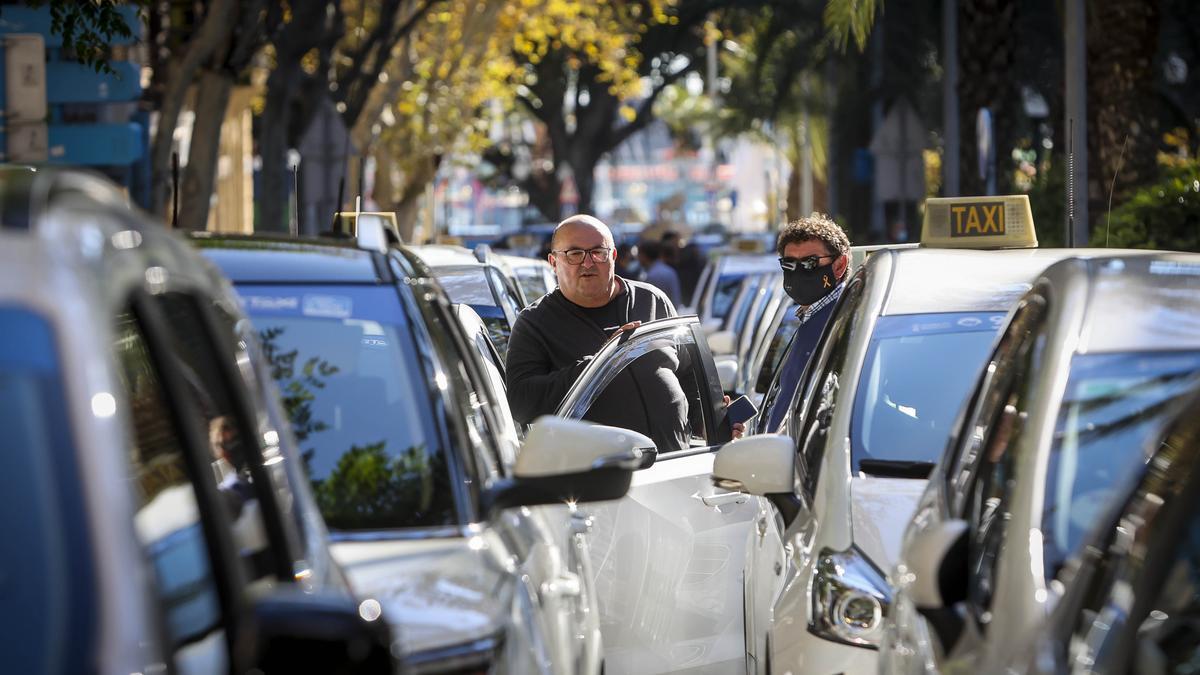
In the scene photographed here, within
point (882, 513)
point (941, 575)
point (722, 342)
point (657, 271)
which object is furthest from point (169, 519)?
point (657, 271)

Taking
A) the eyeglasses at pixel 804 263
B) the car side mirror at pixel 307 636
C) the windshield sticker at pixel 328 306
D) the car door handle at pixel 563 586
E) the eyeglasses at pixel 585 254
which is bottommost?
the car door handle at pixel 563 586

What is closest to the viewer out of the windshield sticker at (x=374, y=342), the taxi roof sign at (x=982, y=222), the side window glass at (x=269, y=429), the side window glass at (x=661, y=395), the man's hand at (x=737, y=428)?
the side window glass at (x=269, y=429)

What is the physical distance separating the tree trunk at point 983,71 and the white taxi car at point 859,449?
1298 centimetres

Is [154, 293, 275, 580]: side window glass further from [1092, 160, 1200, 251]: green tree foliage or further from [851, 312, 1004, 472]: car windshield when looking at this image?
[1092, 160, 1200, 251]: green tree foliage

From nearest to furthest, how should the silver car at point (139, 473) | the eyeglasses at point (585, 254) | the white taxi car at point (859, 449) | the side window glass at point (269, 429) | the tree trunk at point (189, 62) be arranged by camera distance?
the silver car at point (139, 473), the side window glass at point (269, 429), the white taxi car at point (859, 449), the eyeglasses at point (585, 254), the tree trunk at point (189, 62)

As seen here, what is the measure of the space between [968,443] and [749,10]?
28435 millimetres

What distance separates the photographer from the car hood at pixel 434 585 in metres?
3.50

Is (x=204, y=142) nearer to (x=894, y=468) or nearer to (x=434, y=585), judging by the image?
(x=894, y=468)

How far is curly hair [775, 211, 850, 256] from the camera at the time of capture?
8953mm

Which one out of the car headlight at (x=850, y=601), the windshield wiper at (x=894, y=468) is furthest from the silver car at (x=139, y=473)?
the windshield wiper at (x=894, y=468)

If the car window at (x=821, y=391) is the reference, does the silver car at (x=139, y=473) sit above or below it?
above

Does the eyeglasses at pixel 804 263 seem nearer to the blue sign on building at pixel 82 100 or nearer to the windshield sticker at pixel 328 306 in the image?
the windshield sticker at pixel 328 306

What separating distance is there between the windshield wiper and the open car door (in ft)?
1.92

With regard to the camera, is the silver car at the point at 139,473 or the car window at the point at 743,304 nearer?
the silver car at the point at 139,473
